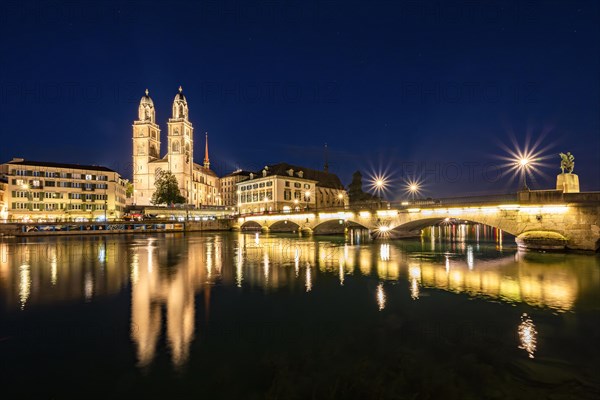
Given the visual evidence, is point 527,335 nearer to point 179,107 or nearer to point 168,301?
point 168,301

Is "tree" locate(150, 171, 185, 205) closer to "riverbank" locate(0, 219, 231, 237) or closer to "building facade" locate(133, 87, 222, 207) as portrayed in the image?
"building facade" locate(133, 87, 222, 207)

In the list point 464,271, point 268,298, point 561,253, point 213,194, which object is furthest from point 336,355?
point 213,194

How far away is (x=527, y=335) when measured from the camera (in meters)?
10.6

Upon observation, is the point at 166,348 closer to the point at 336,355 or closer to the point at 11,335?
the point at 336,355

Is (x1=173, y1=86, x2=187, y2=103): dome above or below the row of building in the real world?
above

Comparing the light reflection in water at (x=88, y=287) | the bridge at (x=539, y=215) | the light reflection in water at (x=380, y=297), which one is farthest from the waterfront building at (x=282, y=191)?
the light reflection in water at (x=380, y=297)

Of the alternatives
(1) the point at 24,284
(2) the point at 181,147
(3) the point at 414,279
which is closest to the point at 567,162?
(3) the point at 414,279

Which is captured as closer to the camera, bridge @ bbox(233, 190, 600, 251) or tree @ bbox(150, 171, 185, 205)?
bridge @ bbox(233, 190, 600, 251)

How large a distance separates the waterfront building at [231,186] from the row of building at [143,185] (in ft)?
57.5

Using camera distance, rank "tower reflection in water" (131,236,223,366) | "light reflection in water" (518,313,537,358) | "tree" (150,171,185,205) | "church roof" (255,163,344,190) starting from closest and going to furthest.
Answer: "light reflection in water" (518,313,537,358)
"tower reflection in water" (131,236,223,366)
"church roof" (255,163,344,190)
"tree" (150,171,185,205)

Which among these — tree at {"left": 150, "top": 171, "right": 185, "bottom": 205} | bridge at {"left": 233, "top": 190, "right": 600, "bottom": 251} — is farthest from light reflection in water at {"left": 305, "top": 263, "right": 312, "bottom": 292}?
tree at {"left": 150, "top": 171, "right": 185, "bottom": 205}

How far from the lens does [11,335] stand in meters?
11.0

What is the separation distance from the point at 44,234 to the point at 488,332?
93.8 metres

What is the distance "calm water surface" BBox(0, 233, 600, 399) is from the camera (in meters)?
7.57
